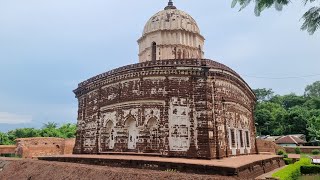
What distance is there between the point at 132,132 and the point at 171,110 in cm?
287

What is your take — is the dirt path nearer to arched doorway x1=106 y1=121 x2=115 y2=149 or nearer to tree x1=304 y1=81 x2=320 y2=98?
arched doorway x1=106 y1=121 x2=115 y2=149

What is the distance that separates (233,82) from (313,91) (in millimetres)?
63755

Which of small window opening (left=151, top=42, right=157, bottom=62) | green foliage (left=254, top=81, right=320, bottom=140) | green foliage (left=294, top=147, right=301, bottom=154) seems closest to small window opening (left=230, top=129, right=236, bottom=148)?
small window opening (left=151, top=42, right=157, bottom=62)

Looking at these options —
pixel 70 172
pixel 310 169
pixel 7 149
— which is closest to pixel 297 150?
pixel 310 169

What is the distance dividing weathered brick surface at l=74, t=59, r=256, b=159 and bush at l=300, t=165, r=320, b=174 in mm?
3599

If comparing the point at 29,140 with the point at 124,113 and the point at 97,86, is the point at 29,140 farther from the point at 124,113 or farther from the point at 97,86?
the point at 124,113

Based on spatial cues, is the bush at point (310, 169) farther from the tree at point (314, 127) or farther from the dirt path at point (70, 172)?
the tree at point (314, 127)

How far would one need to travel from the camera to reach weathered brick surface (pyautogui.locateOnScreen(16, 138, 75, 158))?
2408 centimetres

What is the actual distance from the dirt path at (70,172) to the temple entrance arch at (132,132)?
4160 millimetres

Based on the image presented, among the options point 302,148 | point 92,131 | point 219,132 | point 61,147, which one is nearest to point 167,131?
point 219,132

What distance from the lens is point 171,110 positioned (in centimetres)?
1557

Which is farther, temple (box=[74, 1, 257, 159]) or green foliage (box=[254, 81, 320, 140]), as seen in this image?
green foliage (box=[254, 81, 320, 140])

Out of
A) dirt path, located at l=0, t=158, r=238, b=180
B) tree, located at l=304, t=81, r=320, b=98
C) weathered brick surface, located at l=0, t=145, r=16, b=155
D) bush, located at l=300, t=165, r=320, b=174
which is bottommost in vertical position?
bush, located at l=300, t=165, r=320, b=174

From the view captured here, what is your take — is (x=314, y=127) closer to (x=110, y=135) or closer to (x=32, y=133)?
(x=110, y=135)
